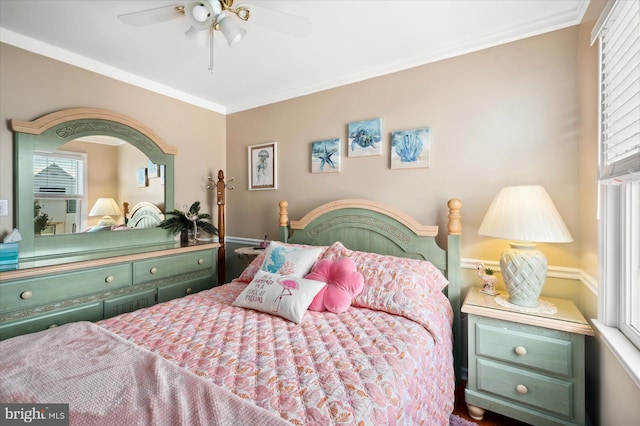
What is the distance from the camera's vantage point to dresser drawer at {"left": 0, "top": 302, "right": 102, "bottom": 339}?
175cm

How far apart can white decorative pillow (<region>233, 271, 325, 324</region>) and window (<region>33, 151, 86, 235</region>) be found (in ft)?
5.33

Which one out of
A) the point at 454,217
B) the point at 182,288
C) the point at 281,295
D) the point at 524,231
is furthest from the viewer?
the point at 182,288

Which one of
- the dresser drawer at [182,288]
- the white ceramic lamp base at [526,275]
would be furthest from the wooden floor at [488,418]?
the dresser drawer at [182,288]

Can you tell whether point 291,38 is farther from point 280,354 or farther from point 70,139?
point 280,354

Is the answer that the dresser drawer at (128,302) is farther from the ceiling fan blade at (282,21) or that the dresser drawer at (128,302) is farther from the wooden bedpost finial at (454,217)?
the wooden bedpost finial at (454,217)

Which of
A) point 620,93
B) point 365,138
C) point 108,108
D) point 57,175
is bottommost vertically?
point 57,175

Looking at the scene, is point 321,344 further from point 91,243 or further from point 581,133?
point 91,243

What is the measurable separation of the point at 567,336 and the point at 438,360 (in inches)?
27.7

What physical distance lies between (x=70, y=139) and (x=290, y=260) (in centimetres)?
202

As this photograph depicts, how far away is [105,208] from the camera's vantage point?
2533 mm

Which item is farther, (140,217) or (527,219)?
(140,217)

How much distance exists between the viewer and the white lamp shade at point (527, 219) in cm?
158

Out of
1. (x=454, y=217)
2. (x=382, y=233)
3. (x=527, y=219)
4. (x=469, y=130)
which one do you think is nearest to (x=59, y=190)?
(x=382, y=233)

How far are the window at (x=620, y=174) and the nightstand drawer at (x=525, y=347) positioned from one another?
0.27 metres
